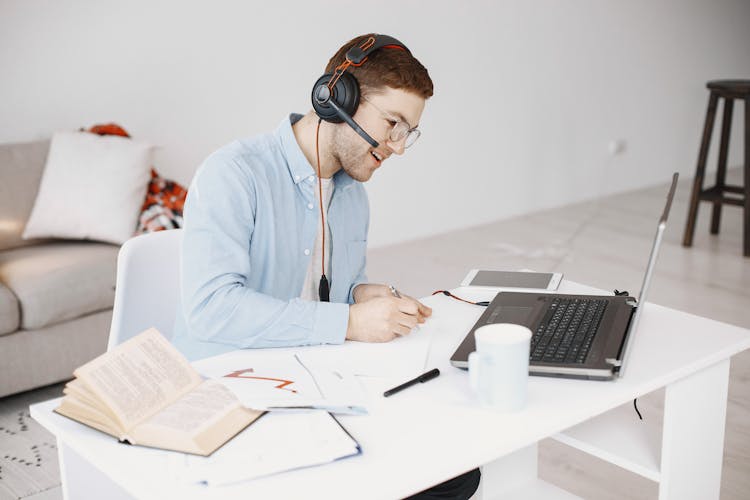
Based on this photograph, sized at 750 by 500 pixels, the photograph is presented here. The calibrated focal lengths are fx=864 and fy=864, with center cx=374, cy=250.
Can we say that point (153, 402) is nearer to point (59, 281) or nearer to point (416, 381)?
point (416, 381)

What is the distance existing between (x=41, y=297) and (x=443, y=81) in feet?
8.27

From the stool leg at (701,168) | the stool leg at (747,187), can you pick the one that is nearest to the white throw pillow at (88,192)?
the stool leg at (701,168)

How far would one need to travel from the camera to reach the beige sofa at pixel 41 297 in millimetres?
2652

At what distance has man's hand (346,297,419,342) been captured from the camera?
1.46 m

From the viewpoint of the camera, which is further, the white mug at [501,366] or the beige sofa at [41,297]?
the beige sofa at [41,297]

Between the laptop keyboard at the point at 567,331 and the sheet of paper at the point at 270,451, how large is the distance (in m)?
0.39

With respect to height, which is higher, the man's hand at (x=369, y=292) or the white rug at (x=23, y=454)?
the man's hand at (x=369, y=292)

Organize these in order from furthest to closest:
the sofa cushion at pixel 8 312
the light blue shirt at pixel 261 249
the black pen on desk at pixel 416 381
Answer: the sofa cushion at pixel 8 312 → the light blue shirt at pixel 261 249 → the black pen on desk at pixel 416 381

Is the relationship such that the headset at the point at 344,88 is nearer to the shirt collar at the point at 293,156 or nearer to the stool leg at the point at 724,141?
the shirt collar at the point at 293,156

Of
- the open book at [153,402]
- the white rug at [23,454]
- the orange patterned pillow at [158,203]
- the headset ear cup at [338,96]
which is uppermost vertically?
the headset ear cup at [338,96]

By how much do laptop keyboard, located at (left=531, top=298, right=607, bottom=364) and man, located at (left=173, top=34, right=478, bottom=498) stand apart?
228 millimetres

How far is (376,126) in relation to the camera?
162 centimetres

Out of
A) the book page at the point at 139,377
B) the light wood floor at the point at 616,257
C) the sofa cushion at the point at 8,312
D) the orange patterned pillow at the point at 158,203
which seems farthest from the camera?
the light wood floor at the point at 616,257

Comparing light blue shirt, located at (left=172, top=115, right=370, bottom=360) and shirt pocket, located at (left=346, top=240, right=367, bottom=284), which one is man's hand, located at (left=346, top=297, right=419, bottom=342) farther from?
shirt pocket, located at (left=346, top=240, right=367, bottom=284)
